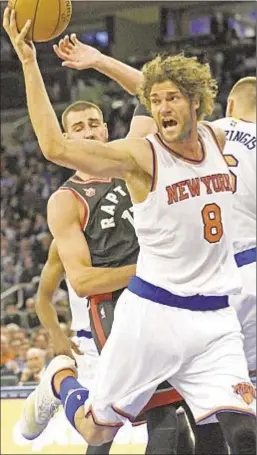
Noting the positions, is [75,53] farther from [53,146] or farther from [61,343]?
[61,343]

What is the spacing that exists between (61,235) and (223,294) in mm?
592

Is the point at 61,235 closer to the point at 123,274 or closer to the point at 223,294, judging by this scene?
the point at 123,274

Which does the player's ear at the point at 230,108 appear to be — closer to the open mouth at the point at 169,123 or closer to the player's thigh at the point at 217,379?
the open mouth at the point at 169,123

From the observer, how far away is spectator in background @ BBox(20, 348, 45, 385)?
4.06m

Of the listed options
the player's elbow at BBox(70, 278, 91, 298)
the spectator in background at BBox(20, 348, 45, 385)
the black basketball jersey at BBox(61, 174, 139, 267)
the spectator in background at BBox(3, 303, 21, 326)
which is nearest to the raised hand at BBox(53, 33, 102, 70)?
the black basketball jersey at BBox(61, 174, 139, 267)

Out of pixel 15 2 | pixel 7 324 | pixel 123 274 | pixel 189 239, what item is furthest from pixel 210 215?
pixel 7 324

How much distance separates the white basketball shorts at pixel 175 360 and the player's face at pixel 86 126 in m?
0.59

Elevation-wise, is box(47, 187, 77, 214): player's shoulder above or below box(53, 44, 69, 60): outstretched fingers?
below

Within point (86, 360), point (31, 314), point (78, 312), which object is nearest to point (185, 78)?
point (78, 312)

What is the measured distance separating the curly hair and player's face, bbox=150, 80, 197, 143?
3 centimetres

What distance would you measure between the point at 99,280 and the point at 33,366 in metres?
1.04

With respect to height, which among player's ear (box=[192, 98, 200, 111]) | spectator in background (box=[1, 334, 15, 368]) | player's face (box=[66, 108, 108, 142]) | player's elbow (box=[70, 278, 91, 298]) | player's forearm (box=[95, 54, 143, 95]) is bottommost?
spectator in background (box=[1, 334, 15, 368])

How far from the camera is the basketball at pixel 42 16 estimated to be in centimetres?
282

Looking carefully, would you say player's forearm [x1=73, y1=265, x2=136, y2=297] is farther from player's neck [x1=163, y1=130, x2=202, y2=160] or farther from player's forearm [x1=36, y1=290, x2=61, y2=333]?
player's neck [x1=163, y1=130, x2=202, y2=160]
